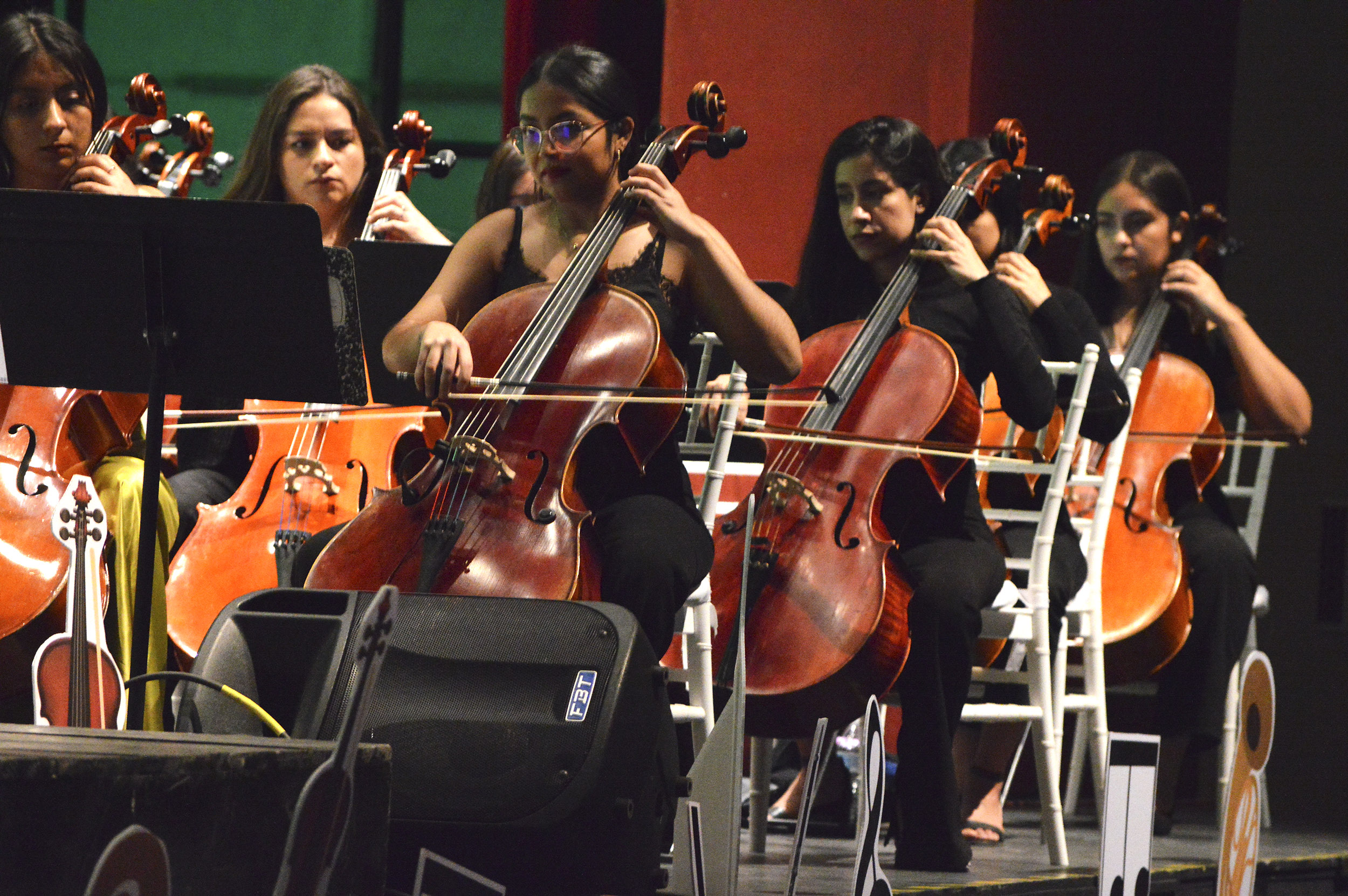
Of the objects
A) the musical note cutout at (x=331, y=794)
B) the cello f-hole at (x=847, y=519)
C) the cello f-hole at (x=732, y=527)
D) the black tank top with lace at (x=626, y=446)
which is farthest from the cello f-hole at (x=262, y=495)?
the musical note cutout at (x=331, y=794)

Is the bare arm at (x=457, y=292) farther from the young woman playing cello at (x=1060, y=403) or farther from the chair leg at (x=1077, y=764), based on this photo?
the chair leg at (x=1077, y=764)

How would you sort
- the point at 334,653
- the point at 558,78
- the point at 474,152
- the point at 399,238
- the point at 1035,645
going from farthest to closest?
the point at 474,152 → the point at 399,238 → the point at 1035,645 → the point at 558,78 → the point at 334,653

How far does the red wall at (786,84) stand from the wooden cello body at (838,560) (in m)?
1.18

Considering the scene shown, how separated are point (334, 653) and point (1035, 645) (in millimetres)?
1118

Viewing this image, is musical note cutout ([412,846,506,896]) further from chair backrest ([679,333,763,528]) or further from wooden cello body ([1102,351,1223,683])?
wooden cello body ([1102,351,1223,683])

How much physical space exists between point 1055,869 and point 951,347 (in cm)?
69

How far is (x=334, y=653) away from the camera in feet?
5.33

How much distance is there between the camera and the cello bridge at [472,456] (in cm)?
187

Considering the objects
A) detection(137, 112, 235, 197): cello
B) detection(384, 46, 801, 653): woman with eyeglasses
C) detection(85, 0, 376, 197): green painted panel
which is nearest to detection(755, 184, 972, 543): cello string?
detection(384, 46, 801, 653): woman with eyeglasses

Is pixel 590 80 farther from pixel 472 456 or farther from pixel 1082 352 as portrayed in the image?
pixel 1082 352

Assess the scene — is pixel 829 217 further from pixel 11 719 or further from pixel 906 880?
pixel 11 719

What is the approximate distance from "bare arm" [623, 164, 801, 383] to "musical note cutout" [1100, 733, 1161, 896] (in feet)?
1.94

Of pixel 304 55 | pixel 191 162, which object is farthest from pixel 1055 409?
pixel 304 55

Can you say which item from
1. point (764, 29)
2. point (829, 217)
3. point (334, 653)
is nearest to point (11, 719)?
point (334, 653)
